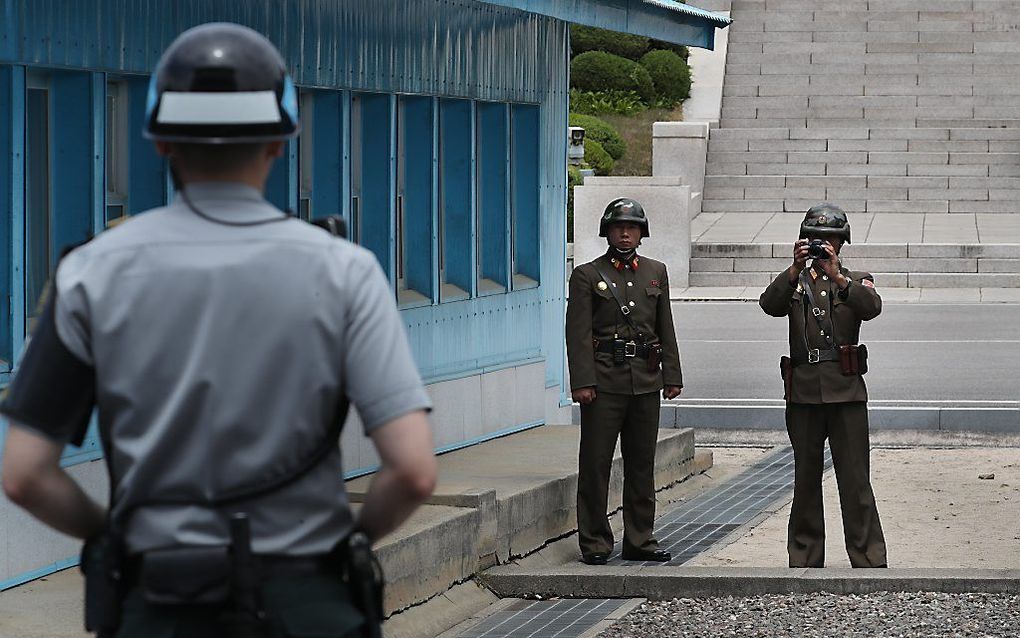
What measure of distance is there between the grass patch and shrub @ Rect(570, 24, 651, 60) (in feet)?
5.44

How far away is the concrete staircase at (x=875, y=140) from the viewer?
25531 millimetres

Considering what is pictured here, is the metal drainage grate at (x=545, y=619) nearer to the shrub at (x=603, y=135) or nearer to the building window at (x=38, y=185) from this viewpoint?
the building window at (x=38, y=185)

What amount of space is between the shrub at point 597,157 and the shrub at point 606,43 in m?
4.93

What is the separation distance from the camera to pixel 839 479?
30.9 ft

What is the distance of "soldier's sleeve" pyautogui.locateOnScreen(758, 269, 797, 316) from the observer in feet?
30.0

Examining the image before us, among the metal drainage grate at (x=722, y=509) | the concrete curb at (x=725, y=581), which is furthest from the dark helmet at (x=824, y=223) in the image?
the metal drainage grate at (x=722, y=509)

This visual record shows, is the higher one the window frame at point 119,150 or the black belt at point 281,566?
the window frame at point 119,150

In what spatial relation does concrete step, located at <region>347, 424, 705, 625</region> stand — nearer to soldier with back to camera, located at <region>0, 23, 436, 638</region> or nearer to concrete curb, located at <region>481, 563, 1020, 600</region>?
concrete curb, located at <region>481, 563, 1020, 600</region>

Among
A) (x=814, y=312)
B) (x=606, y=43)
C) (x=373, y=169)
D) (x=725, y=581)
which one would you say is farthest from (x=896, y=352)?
(x=606, y=43)

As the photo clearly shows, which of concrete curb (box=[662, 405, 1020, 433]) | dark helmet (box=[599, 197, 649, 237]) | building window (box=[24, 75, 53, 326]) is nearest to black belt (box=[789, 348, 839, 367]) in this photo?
dark helmet (box=[599, 197, 649, 237])

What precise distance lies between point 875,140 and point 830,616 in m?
24.0

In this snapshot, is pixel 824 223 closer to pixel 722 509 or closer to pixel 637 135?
pixel 722 509

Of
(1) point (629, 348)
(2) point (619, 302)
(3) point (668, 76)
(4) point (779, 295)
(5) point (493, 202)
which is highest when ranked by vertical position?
(3) point (668, 76)

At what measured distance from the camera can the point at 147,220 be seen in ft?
9.89
